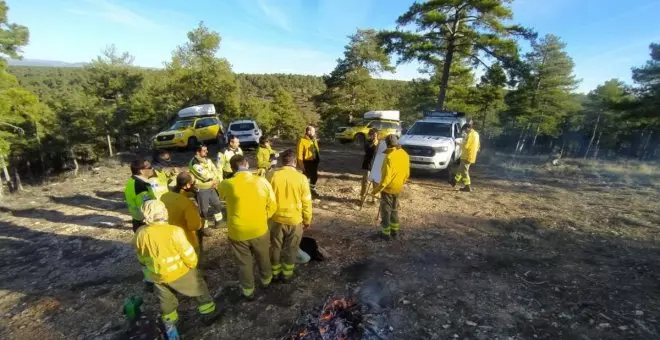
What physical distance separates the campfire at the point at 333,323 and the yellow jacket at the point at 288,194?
44.4 inches

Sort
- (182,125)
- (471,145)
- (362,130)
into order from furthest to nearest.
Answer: (362,130), (182,125), (471,145)

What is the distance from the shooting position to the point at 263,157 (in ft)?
23.0

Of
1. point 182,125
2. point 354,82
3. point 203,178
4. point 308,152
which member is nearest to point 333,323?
point 203,178

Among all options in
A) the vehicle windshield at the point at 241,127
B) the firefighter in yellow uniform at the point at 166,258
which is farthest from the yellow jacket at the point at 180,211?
the vehicle windshield at the point at 241,127

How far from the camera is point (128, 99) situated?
32.8 m

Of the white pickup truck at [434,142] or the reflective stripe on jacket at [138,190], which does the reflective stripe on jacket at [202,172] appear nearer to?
the reflective stripe on jacket at [138,190]

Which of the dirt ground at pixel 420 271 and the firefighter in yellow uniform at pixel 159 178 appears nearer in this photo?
the dirt ground at pixel 420 271

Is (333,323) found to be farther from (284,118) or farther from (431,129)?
(284,118)

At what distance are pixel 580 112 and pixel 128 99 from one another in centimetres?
5232

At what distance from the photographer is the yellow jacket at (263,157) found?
22.9ft

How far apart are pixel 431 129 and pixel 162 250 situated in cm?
955

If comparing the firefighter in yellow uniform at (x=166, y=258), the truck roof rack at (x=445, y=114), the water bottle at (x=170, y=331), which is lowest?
the water bottle at (x=170, y=331)

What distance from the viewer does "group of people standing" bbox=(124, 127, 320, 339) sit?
3.18 metres

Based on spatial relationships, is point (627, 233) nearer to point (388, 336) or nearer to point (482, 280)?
point (482, 280)
